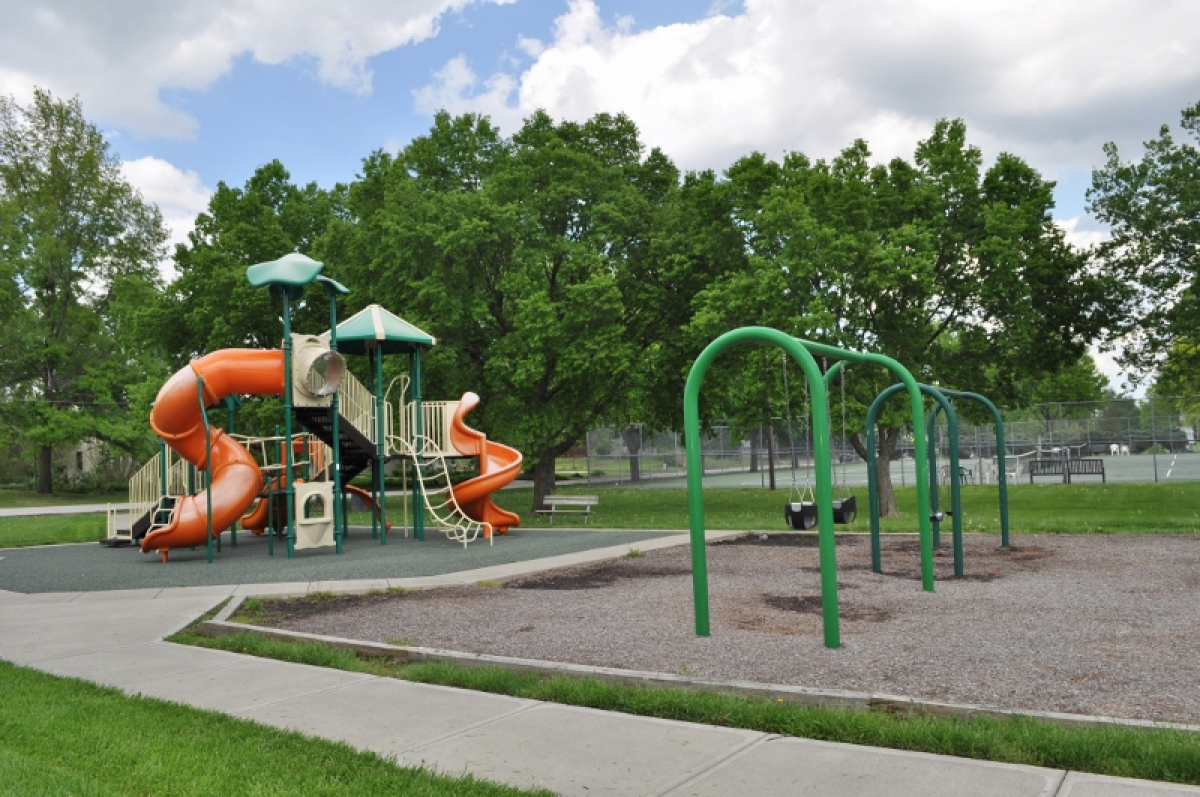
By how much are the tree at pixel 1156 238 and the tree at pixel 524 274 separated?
1147cm

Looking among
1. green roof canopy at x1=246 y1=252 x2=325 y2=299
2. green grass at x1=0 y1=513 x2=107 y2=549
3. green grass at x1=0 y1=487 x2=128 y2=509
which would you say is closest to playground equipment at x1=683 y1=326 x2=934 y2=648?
green roof canopy at x1=246 y1=252 x2=325 y2=299

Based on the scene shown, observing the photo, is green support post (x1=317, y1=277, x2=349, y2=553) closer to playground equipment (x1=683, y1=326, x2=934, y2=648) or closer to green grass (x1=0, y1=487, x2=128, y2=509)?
playground equipment (x1=683, y1=326, x2=934, y2=648)

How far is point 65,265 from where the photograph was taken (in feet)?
150

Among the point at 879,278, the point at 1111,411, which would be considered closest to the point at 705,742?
the point at 879,278

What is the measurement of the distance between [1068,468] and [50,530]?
32.4m

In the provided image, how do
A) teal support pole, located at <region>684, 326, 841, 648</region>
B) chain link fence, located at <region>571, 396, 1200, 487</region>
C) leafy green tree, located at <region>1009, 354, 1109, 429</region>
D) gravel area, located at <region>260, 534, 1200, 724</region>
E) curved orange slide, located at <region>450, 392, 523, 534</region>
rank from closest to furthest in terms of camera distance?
gravel area, located at <region>260, 534, 1200, 724</region> < teal support pole, located at <region>684, 326, 841, 648</region> < curved orange slide, located at <region>450, 392, 523, 534</region> < chain link fence, located at <region>571, 396, 1200, 487</region> < leafy green tree, located at <region>1009, 354, 1109, 429</region>

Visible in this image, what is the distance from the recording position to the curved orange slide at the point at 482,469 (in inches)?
739

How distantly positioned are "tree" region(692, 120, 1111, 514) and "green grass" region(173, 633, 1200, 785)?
15120 millimetres

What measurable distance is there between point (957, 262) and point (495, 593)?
1587 cm

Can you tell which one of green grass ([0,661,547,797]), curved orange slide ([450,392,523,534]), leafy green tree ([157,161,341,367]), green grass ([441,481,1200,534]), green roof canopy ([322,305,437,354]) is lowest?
green grass ([441,481,1200,534])

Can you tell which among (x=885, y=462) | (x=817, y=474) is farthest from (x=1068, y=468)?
(x=817, y=474)

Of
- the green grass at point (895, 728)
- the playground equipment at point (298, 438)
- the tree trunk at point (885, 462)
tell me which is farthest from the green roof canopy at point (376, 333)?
the green grass at point (895, 728)

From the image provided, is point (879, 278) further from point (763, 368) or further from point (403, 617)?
point (403, 617)

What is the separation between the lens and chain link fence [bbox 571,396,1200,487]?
3453 cm
